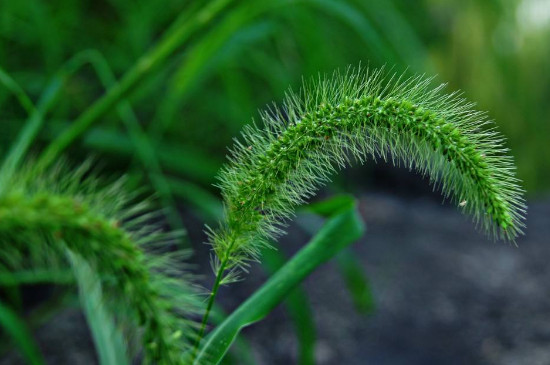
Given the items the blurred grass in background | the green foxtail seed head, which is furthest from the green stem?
the green foxtail seed head

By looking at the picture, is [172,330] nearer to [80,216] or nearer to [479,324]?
[80,216]

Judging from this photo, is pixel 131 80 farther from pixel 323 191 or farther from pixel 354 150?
pixel 323 191

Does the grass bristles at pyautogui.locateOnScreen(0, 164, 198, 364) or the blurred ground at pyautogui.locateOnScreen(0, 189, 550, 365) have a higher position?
the grass bristles at pyautogui.locateOnScreen(0, 164, 198, 364)

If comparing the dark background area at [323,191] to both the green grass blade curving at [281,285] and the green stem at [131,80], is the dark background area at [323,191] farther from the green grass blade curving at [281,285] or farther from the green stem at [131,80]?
the green grass blade curving at [281,285]

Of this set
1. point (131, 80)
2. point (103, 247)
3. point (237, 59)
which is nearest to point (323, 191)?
point (237, 59)

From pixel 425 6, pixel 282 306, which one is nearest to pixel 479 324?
pixel 282 306

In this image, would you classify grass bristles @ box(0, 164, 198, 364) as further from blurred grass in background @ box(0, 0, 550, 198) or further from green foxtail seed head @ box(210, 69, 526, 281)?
blurred grass in background @ box(0, 0, 550, 198)
